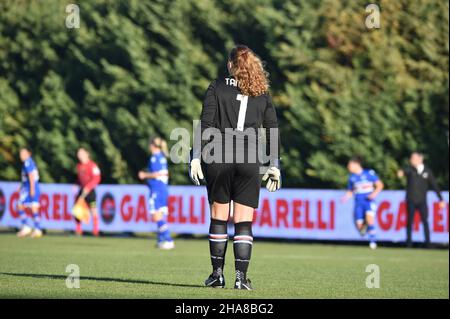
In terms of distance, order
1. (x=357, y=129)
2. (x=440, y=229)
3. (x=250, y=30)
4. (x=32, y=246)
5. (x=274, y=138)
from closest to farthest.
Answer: (x=274, y=138) < (x=32, y=246) < (x=440, y=229) < (x=357, y=129) < (x=250, y=30)

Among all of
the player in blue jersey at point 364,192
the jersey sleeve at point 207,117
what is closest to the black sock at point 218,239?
the jersey sleeve at point 207,117

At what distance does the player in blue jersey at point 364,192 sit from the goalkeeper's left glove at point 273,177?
1346 cm

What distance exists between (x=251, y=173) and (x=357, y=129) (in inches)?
657

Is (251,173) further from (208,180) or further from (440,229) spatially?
(440,229)

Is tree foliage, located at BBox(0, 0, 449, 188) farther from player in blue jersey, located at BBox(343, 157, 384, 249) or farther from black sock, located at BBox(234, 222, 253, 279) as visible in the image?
black sock, located at BBox(234, 222, 253, 279)

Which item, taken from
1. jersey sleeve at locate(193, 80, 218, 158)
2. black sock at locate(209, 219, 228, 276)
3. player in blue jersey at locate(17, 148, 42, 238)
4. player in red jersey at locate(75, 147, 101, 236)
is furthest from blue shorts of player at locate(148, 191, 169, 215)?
jersey sleeve at locate(193, 80, 218, 158)

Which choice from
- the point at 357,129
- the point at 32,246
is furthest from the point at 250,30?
the point at 32,246

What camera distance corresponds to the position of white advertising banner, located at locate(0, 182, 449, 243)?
2673cm

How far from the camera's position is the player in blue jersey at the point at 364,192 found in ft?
85.3

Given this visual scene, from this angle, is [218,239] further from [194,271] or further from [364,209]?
[364,209]

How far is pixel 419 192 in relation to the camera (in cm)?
2572

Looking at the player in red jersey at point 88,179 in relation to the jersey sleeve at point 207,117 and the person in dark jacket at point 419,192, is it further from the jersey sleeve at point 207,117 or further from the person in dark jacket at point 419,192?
the jersey sleeve at point 207,117

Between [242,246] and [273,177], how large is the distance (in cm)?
78

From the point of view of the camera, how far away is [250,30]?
3128cm
